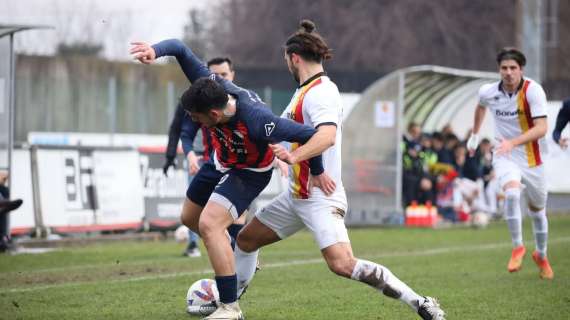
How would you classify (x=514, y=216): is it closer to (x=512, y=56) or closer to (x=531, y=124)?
(x=531, y=124)

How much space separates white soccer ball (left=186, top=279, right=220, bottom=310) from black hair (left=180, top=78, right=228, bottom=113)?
1559mm

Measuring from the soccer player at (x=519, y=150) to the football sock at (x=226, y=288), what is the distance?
450cm

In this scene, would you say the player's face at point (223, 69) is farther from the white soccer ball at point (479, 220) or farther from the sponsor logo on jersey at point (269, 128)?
the white soccer ball at point (479, 220)

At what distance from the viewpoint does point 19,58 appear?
26016mm

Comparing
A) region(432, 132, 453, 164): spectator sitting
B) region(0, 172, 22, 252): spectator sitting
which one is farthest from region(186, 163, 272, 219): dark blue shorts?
region(432, 132, 453, 164): spectator sitting

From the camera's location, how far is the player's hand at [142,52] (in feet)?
25.6

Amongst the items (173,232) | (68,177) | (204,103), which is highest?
(204,103)

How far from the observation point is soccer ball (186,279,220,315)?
324 inches

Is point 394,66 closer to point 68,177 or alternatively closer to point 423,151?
point 423,151

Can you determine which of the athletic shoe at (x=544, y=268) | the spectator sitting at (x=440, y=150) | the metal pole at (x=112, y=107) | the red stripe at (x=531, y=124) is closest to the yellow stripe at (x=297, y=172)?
the athletic shoe at (x=544, y=268)

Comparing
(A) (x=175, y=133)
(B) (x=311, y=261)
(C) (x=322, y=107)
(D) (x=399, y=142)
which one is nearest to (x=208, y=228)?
(C) (x=322, y=107)

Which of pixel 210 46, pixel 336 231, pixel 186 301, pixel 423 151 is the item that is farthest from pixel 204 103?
pixel 210 46

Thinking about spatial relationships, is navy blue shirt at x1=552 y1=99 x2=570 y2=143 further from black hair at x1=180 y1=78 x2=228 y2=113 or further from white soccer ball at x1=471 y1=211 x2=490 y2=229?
white soccer ball at x1=471 y1=211 x2=490 y2=229

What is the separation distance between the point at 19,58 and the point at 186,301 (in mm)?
18510
